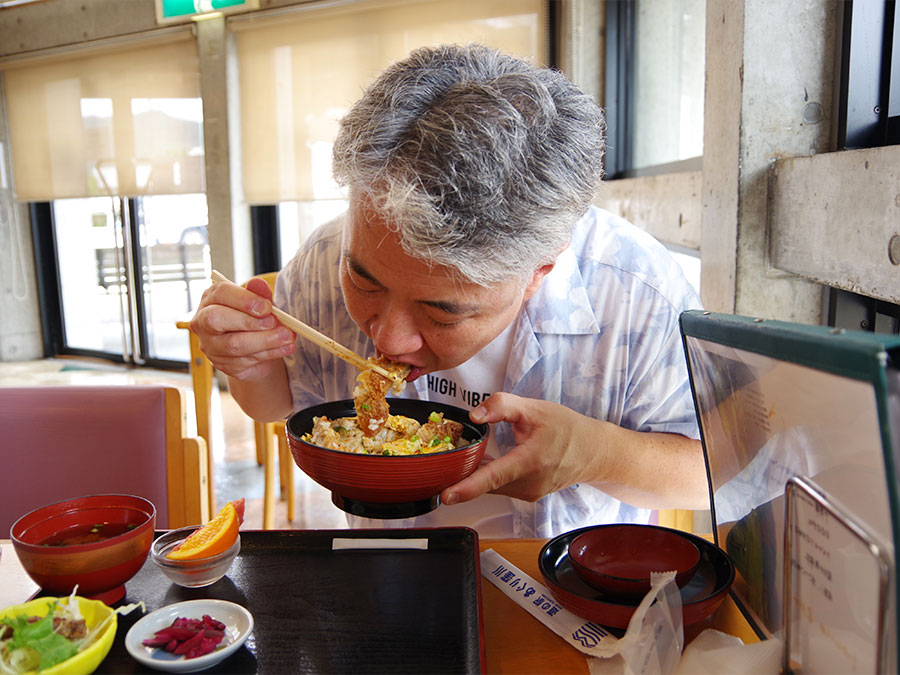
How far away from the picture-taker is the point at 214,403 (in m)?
5.96

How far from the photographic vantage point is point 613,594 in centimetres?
99

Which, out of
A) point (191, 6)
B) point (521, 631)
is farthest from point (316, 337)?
point (191, 6)

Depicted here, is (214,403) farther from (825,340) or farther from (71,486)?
(825,340)

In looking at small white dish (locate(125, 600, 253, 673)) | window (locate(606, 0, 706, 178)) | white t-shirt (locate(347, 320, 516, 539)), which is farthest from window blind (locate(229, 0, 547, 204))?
small white dish (locate(125, 600, 253, 673))

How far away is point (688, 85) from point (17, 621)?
130 inches

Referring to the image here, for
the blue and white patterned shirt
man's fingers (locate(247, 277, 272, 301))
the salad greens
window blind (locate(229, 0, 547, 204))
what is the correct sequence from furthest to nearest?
1. window blind (locate(229, 0, 547, 204))
2. the blue and white patterned shirt
3. man's fingers (locate(247, 277, 272, 301))
4. the salad greens

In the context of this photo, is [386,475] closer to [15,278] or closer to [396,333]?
[396,333]

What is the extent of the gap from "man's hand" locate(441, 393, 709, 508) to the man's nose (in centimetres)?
16

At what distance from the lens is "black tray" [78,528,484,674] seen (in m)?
0.89

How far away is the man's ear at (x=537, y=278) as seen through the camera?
1.32 m

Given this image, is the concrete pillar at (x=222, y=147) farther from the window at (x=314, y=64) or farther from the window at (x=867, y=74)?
the window at (x=867, y=74)

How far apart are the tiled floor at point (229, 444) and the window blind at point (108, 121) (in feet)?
5.46

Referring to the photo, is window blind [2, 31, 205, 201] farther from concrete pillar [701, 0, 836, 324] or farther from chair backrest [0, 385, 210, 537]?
concrete pillar [701, 0, 836, 324]

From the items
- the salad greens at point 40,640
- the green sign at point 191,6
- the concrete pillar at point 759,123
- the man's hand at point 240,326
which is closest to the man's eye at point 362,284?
the man's hand at point 240,326
